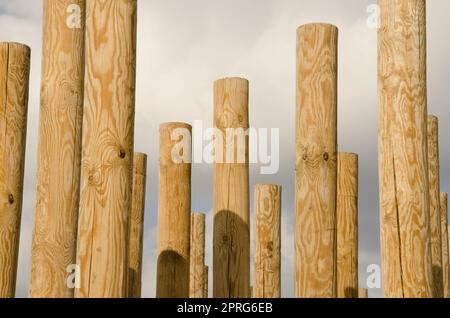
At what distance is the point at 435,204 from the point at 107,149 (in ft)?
15.3

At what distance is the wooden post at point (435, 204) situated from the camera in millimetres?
8383

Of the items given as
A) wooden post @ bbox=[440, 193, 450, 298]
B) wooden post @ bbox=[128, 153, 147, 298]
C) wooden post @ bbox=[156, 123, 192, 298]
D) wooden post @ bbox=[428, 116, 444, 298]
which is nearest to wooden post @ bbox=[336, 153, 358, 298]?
wooden post @ bbox=[428, 116, 444, 298]

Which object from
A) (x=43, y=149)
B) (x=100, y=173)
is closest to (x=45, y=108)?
(x=43, y=149)

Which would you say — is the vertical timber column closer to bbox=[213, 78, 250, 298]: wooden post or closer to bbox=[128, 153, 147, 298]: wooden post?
bbox=[213, 78, 250, 298]: wooden post

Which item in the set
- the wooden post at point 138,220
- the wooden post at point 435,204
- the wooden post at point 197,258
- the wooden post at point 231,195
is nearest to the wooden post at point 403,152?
the wooden post at point 231,195

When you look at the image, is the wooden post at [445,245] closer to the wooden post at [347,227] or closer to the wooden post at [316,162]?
the wooden post at [347,227]

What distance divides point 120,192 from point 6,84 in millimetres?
2902

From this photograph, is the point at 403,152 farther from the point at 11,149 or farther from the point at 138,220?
the point at 138,220

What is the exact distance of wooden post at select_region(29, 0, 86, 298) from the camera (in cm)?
667

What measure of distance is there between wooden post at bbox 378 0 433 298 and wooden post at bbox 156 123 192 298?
3116 mm

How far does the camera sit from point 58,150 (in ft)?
22.7

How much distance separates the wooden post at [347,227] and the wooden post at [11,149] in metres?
3.62

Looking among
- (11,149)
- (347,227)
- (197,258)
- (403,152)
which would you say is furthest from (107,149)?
(197,258)

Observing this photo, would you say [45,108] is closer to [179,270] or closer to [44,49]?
[44,49]
